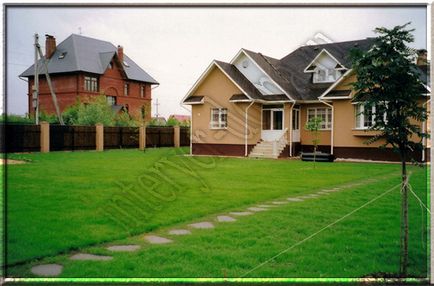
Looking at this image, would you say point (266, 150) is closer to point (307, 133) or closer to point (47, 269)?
point (307, 133)

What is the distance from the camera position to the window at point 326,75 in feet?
60.5

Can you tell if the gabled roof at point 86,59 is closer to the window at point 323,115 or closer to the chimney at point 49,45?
the chimney at point 49,45

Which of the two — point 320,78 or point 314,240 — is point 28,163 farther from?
point 320,78

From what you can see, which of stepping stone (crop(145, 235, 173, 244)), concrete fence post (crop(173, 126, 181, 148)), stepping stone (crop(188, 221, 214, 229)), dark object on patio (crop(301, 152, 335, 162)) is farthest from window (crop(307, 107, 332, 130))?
stepping stone (crop(145, 235, 173, 244))

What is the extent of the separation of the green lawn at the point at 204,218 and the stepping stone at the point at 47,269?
0.29ft

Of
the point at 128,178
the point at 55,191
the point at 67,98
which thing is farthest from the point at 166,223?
the point at 128,178

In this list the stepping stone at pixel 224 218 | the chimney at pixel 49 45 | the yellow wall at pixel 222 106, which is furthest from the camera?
the yellow wall at pixel 222 106

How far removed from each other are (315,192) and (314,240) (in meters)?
3.83

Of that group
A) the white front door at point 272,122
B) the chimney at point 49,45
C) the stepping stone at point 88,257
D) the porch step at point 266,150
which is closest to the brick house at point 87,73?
the chimney at point 49,45

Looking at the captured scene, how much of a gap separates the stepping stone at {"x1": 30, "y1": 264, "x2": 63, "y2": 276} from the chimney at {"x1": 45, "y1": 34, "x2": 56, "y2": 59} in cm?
247

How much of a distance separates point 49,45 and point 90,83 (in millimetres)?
1307

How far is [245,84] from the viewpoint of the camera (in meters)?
16.6

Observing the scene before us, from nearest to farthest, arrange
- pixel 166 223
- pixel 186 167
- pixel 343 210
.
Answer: pixel 166 223 < pixel 343 210 < pixel 186 167

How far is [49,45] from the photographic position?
16.7 feet
